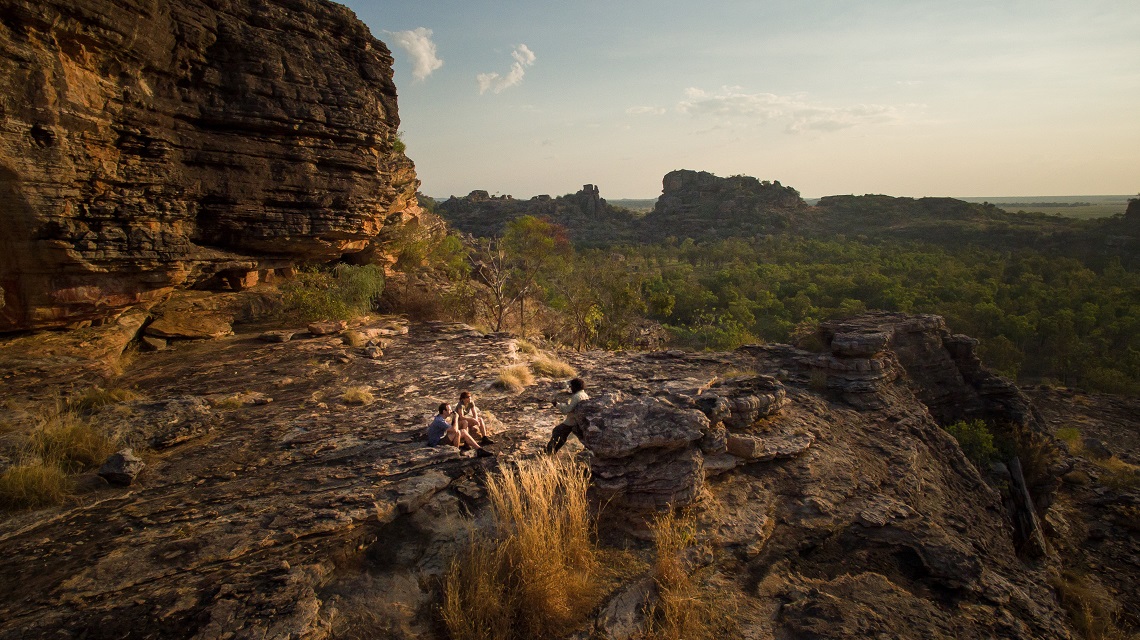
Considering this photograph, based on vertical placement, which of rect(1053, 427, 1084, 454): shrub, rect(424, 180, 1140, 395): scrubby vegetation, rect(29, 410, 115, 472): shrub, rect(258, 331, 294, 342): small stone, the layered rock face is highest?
the layered rock face

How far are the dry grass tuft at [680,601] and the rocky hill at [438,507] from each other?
18cm

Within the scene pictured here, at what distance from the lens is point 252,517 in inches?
185

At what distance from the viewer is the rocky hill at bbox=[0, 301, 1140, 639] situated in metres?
3.86

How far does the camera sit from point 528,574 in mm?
3910

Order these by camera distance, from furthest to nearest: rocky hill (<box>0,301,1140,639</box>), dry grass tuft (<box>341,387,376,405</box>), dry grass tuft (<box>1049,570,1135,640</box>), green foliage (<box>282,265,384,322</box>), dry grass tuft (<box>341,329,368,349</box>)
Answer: green foliage (<box>282,265,384,322</box>)
dry grass tuft (<box>341,329,368,349</box>)
dry grass tuft (<box>341,387,376,405</box>)
dry grass tuft (<box>1049,570,1135,640</box>)
rocky hill (<box>0,301,1140,639</box>)

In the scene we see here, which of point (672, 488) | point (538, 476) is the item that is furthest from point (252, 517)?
point (672, 488)

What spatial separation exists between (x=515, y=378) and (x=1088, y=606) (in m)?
9.42

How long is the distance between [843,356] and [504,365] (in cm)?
786

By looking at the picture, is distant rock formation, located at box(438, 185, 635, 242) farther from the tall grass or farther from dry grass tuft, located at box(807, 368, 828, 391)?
the tall grass

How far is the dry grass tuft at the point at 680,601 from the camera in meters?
4.01

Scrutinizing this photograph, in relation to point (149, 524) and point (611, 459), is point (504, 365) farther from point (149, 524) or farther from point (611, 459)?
point (149, 524)

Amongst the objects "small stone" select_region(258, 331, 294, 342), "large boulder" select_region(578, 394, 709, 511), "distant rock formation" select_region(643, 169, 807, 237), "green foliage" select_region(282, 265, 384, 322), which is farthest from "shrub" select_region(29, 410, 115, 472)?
"distant rock formation" select_region(643, 169, 807, 237)

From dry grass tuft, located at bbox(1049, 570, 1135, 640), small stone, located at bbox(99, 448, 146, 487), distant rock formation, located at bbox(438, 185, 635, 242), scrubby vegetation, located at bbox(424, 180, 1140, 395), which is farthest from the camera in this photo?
distant rock formation, located at bbox(438, 185, 635, 242)

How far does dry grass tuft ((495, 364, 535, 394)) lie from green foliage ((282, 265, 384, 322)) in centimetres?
509
